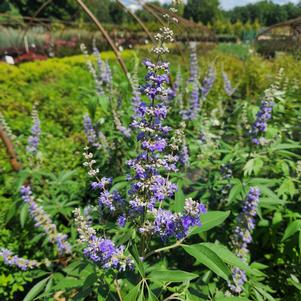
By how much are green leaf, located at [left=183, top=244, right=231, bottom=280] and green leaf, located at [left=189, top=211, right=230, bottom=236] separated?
218 mm

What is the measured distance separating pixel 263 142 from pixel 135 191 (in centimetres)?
191

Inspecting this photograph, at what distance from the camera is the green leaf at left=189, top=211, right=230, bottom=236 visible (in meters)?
2.02

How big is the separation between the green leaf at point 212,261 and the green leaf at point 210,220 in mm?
218

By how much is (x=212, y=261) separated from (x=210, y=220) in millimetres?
373

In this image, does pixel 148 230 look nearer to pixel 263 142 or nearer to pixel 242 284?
pixel 242 284

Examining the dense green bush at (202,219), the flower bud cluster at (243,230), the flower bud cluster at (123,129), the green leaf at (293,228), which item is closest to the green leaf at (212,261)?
the dense green bush at (202,219)

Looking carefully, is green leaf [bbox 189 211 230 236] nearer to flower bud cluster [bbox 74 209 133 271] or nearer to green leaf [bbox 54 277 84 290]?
flower bud cluster [bbox 74 209 133 271]

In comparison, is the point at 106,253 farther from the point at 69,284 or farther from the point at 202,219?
the point at 202,219

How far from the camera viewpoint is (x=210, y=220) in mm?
2092

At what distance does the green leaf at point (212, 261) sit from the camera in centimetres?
171

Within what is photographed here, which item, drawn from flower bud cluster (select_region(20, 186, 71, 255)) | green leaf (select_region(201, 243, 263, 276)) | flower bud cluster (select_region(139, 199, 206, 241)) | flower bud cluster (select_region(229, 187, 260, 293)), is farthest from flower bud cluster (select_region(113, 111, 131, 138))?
green leaf (select_region(201, 243, 263, 276))

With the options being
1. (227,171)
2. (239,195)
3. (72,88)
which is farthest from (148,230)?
(72,88)

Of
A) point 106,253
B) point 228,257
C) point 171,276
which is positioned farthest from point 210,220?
point 106,253

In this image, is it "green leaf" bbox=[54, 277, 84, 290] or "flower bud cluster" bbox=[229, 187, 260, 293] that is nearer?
"green leaf" bbox=[54, 277, 84, 290]
